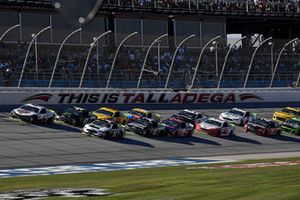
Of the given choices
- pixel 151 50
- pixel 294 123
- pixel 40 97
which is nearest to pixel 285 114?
pixel 294 123

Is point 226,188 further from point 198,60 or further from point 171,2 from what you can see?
point 171,2

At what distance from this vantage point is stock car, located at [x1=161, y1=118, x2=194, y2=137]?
3872 cm

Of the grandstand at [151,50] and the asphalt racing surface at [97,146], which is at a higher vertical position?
the grandstand at [151,50]

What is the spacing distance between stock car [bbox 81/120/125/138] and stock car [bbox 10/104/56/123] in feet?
8.94

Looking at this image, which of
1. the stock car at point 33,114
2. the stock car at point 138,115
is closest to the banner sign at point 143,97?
the stock car at point 33,114

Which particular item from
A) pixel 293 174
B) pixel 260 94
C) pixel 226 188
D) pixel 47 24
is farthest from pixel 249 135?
pixel 226 188

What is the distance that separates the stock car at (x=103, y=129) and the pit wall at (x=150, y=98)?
22.6 ft

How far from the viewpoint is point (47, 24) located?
4844 cm

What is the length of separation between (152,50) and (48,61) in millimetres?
9037

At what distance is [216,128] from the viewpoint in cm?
4044

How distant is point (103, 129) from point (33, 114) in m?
4.35

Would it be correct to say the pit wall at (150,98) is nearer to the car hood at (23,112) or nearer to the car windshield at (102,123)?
the car hood at (23,112)

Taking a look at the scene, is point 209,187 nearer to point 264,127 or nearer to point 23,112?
point 23,112

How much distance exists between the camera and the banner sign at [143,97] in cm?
4166
